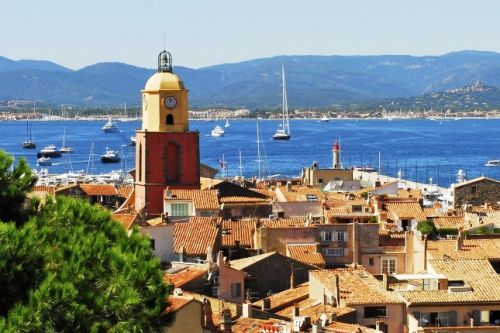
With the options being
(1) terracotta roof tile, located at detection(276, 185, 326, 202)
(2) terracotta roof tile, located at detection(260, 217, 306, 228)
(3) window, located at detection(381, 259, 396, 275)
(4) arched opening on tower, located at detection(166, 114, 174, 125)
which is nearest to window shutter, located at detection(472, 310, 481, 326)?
(3) window, located at detection(381, 259, 396, 275)

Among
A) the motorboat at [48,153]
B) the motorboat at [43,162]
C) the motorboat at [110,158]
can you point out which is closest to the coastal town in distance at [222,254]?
the motorboat at [43,162]

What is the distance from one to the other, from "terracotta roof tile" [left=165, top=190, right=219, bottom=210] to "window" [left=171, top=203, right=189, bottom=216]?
0.25 metres

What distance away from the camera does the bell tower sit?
42812 millimetres

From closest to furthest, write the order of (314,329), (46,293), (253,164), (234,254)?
(46,293), (314,329), (234,254), (253,164)

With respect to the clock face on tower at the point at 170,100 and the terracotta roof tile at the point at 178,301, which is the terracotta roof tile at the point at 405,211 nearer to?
the clock face on tower at the point at 170,100

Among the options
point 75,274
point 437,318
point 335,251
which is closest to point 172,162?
point 335,251

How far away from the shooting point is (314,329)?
21750 millimetres

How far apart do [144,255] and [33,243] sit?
1994 mm

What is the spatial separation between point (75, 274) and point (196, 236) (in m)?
17.9

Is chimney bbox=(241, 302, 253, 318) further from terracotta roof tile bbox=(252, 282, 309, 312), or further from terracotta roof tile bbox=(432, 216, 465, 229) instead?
terracotta roof tile bbox=(432, 216, 465, 229)

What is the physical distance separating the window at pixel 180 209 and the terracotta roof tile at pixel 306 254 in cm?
611

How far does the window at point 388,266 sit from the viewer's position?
116ft

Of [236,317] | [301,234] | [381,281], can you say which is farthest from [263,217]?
[236,317]

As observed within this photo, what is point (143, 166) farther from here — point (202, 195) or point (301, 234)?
point (301, 234)
